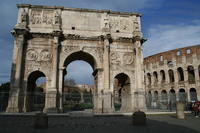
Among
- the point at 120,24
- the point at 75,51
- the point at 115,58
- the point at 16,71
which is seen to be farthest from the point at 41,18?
the point at 115,58

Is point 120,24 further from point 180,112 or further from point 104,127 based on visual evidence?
point 104,127

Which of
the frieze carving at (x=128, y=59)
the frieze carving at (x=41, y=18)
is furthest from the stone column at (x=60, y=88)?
the frieze carving at (x=128, y=59)

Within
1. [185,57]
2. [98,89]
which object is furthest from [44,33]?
[185,57]

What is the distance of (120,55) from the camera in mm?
17625

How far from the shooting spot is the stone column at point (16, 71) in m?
14.4

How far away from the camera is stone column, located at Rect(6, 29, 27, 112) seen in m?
14.4

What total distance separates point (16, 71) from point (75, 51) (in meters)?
5.24

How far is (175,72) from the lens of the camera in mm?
30219

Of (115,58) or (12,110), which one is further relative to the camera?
(115,58)

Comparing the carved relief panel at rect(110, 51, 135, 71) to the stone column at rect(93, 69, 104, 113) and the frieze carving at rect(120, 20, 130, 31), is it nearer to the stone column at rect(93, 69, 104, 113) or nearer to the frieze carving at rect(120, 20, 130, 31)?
the stone column at rect(93, 69, 104, 113)

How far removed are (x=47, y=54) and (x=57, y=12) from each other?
13.4ft

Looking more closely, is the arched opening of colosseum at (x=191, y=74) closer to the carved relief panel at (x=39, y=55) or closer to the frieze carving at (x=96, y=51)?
the frieze carving at (x=96, y=51)

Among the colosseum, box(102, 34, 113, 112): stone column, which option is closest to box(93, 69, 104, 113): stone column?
box(102, 34, 113, 112): stone column

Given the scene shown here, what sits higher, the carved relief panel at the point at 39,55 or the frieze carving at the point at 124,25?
the frieze carving at the point at 124,25
